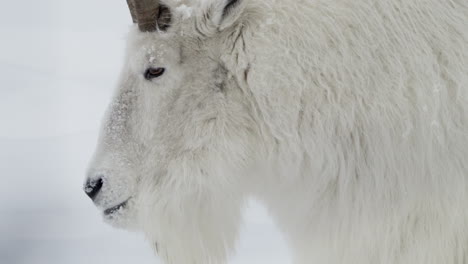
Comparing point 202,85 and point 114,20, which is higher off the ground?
point 202,85

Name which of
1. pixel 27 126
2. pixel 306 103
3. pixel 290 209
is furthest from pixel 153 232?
pixel 27 126

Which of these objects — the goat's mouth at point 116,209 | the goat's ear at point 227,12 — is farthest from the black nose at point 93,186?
the goat's ear at point 227,12

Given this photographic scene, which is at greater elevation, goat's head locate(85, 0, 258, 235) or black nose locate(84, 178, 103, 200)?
goat's head locate(85, 0, 258, 235)

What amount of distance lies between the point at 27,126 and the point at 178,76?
7398 millimetres

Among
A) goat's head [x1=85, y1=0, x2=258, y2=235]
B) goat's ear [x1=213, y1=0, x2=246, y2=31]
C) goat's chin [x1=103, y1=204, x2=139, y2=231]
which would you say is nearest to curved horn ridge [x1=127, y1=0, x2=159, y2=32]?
goat's head [x1=85, y1=0, x2=258, y2=235]

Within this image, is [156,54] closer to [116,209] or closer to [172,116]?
[172,116]

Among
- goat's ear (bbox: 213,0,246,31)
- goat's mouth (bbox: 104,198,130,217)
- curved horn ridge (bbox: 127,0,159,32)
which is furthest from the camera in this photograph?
goat's mouth (bbox: 104,198,130,217)

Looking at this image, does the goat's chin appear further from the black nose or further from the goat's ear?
the goat's ear

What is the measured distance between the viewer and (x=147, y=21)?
382 cm

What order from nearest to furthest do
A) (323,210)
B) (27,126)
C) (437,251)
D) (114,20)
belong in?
(437,251) → (323,210) → (27,126) → (114,20)

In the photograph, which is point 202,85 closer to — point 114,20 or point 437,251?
point 437,251

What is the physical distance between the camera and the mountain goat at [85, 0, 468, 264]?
3533 millimetres

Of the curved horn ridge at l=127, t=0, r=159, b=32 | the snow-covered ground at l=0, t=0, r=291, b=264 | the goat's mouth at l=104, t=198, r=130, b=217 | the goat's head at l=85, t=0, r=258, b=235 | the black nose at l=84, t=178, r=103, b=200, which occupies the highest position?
the curved horn ridge at l=127, t=0, r=159, b=32

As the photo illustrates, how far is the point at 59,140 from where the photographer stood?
33.2 ft
